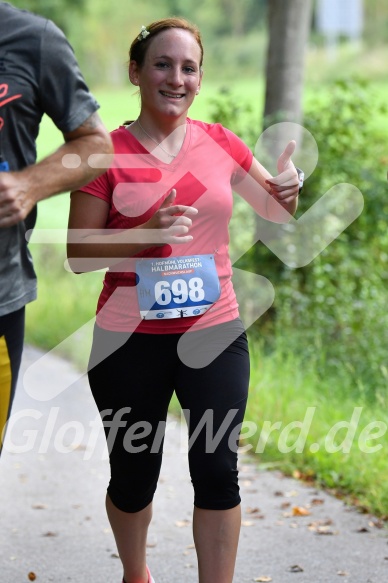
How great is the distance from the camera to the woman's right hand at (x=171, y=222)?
3.44 m

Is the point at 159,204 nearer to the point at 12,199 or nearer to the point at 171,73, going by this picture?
the point at 171,73

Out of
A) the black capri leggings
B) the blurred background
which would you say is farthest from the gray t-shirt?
the blurred background

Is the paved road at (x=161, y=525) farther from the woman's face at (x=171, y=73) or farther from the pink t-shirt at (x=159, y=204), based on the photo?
the woman's face at (x=171, y=73)

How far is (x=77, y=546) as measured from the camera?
5.04 m

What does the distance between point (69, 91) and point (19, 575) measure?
229cm

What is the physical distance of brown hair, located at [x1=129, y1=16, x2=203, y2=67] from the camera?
12.5 ft

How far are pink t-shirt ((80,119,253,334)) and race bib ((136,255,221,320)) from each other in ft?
0.08

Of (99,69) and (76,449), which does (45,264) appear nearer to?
(76,449)

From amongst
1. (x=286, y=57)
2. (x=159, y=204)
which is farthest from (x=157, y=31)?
(x=286, y=57)

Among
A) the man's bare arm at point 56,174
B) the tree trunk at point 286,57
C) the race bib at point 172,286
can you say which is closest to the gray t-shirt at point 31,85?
the man's bare arm at point 56,174

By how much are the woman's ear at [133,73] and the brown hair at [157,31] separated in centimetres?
2

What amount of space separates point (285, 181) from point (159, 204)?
0.42m

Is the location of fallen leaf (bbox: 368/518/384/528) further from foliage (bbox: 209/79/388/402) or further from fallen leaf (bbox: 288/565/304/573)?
foliage (bbox: 209/79/388/402)

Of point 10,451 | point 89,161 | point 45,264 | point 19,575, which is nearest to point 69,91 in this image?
point 89,161
